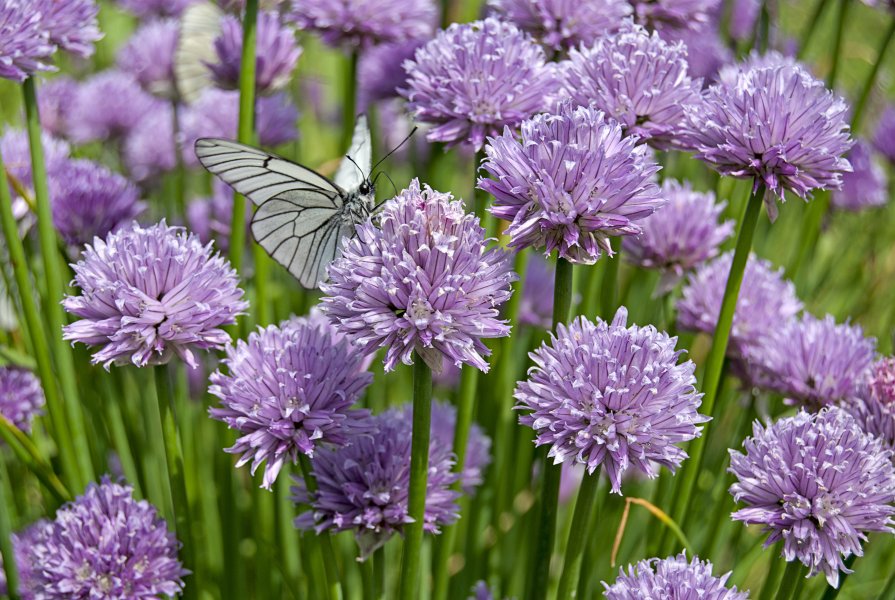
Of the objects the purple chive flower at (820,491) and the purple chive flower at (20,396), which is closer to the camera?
the purple chive flower at (820,491)

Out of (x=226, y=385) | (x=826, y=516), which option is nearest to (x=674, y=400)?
(x=826, y=516)

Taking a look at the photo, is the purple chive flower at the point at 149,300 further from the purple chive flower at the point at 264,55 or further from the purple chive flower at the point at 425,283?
the purple chive flower at the point at 264,55

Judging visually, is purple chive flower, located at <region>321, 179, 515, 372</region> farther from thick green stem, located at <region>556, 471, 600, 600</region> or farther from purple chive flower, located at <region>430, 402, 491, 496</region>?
purple chive flower, located at <region>430, 402, 491, 496</region>

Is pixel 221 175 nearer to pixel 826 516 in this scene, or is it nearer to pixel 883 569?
pixel 826 516

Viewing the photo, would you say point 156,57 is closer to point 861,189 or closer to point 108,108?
point 108,108

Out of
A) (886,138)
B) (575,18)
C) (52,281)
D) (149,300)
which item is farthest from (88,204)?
(886,138)

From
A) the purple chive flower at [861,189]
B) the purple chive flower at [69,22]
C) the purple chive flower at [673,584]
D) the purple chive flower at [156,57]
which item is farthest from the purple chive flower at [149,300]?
the purple chive flower at [861,189]
